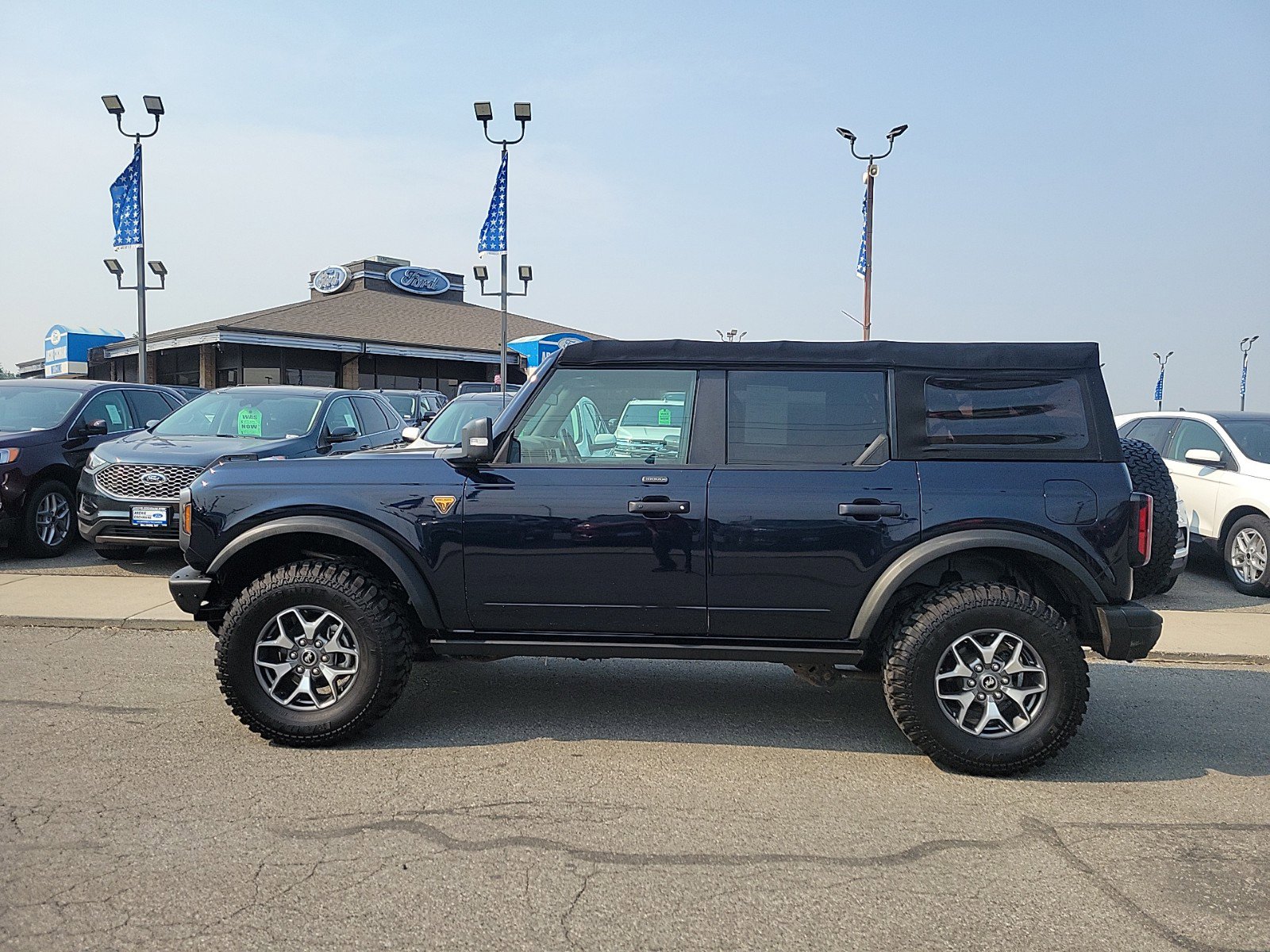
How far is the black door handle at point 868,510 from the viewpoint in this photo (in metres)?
4.30

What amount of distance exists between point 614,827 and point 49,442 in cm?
891

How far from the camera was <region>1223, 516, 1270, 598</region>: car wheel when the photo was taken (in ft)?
28.8

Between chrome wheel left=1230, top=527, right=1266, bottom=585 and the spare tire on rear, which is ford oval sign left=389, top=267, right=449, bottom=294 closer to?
chrome wheel left=1230, top=527, right=1266, bottom=585

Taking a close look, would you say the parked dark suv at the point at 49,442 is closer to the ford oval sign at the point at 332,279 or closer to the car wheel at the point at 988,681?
the car wheel at the point at 988,681

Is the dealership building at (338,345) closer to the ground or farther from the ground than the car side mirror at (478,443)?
farther from the ground

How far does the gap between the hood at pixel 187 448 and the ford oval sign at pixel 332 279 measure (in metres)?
29.8

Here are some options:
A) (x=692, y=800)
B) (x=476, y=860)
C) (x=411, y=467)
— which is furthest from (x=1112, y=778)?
(x=411, y=467)

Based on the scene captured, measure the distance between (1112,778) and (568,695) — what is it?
2.71 m

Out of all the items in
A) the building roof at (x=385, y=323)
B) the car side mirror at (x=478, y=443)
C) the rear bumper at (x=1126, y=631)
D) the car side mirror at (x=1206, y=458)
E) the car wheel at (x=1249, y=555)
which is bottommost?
the car wheel at (x=1249, y=555)

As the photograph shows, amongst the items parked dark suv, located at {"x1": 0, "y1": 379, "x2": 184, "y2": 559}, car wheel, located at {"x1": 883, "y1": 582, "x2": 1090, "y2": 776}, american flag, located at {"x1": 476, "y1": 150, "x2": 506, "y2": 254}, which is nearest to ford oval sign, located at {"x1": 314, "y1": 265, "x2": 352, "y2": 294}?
american flag, located at {"x1": 476, "y1": 150, "x2": 506, "y2": 254}

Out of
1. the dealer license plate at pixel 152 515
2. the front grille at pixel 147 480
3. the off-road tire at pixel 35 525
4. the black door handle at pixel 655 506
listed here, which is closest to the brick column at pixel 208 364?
the off-road tire at pixel 35 525

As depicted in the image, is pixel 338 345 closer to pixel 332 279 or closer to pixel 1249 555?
pixel 332 279

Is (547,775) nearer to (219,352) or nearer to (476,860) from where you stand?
(476,860)

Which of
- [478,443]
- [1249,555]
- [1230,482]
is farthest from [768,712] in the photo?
[1230,482]
